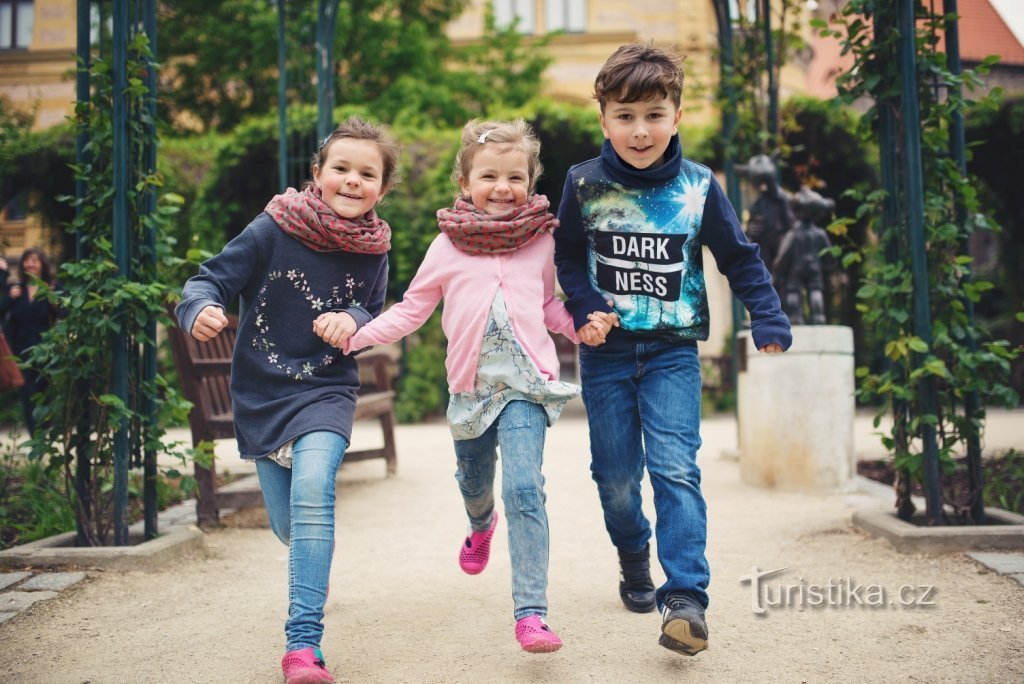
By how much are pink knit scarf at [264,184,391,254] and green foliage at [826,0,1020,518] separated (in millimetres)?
2275

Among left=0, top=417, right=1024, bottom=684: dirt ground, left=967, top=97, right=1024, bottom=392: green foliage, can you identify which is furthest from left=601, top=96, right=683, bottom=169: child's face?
left=967, top=97, right=1024, bottom=392: green foliage

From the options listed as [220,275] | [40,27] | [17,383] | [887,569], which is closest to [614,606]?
[887,569]

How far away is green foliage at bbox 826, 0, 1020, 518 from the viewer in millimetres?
3887

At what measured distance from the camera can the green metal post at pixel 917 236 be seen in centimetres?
392

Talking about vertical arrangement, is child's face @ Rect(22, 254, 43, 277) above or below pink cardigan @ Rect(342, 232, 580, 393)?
above

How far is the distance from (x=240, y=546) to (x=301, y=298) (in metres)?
2.04

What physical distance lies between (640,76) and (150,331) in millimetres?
2478

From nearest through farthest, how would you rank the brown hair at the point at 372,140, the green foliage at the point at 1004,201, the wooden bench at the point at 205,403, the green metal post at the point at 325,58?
the brown hair at the point at 372,140 → the wooden bench at the point at 205,403 → the green metal post at the point at 325,58 → the green foliage at the point at 1004,201

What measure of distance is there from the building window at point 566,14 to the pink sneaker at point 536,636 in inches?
803

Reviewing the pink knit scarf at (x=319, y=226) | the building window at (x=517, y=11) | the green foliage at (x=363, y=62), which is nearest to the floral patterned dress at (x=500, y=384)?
the pink knit scarf at (x=319, y=226)

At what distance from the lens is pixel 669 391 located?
271 cm

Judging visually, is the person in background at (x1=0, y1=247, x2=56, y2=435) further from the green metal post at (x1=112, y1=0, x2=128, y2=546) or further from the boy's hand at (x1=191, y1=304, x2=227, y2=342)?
the boy's hand at (x1=191, y1=304, x2=227, y2=342)

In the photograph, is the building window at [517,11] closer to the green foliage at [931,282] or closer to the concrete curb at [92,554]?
the green foliage at [931,282]

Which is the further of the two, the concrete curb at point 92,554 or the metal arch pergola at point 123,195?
the metal arch pergola at point 123,195
